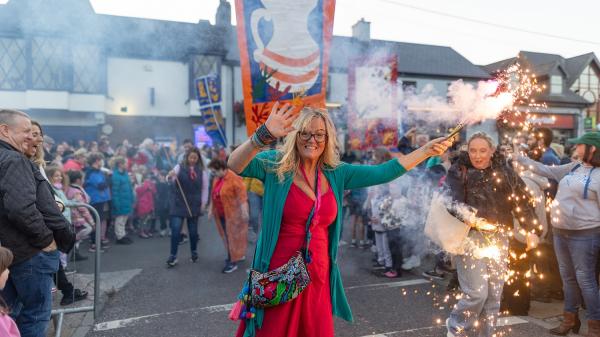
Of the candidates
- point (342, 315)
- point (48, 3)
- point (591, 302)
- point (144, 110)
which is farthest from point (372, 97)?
point (144, 110)

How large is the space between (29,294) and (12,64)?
69.7 feet

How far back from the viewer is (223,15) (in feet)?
58.0

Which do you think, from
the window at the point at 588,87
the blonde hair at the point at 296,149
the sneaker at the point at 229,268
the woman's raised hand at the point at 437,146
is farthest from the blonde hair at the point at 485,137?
the window at the point at 588,87

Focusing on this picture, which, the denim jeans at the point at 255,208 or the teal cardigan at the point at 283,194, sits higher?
the teal cardigan at the point at 283,194

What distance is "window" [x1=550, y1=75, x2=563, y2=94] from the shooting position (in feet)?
97.9

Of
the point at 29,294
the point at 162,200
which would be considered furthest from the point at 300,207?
the point at 162,200

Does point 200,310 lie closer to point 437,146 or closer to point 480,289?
point 480,289

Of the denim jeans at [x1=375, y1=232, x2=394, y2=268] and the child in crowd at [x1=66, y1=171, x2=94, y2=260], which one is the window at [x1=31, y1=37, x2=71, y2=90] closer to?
the child in crowd at [x1=66, y1=171, x2=94, y2=260]

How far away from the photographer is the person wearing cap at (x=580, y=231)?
394 centimetres

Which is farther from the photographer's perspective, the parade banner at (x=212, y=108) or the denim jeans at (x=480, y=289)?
the parade banner at (x=212, y=108)

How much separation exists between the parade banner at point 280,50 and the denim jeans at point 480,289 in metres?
2.27

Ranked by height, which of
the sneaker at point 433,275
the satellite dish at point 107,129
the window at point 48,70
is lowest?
the sneaker at point 433,275

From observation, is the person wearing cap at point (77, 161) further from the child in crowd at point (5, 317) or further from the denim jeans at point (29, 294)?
the child in crowd at point (5, 317)

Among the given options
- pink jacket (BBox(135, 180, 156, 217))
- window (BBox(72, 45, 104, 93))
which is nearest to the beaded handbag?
pink jacket (BBox(135, 180, 156, 217))
